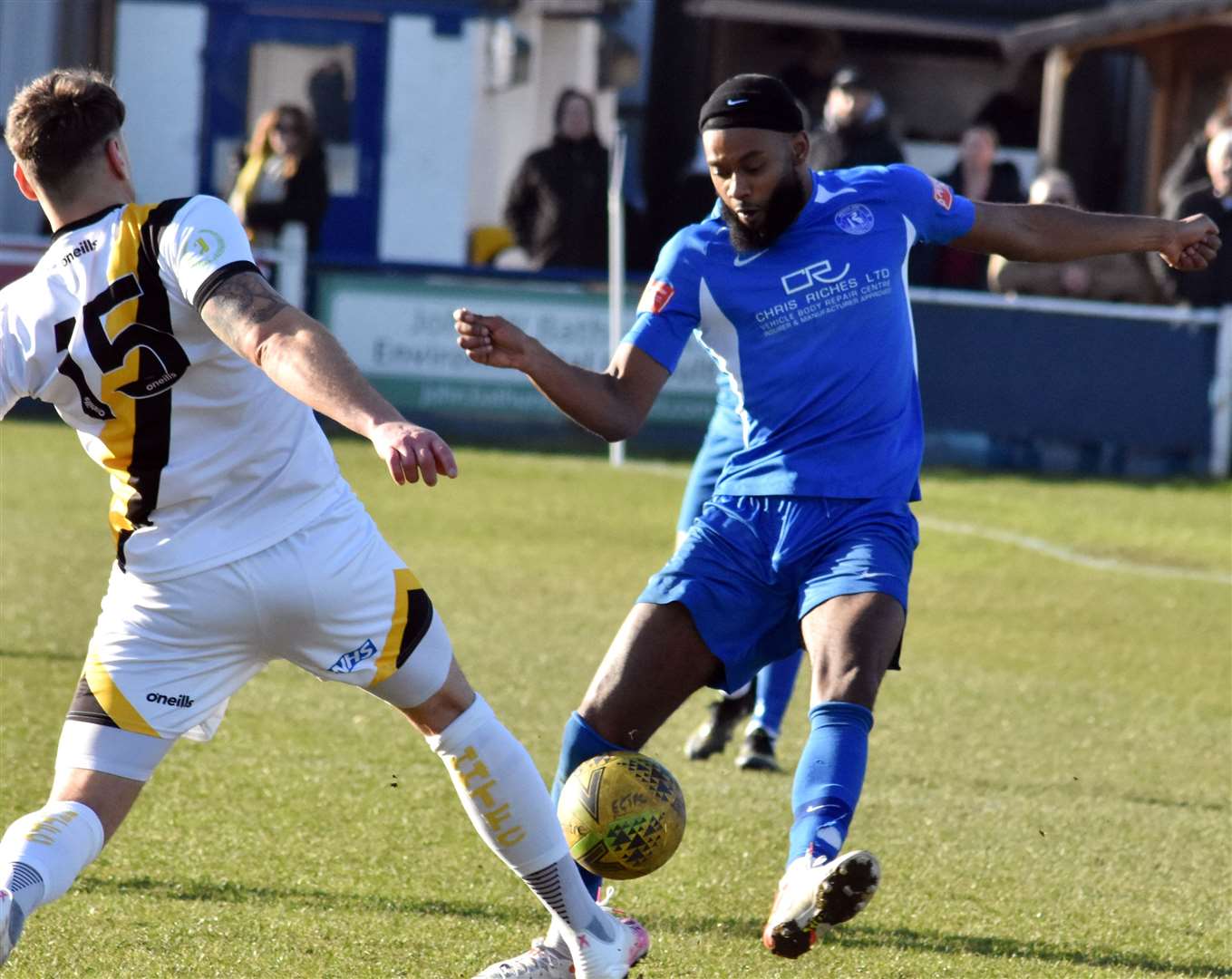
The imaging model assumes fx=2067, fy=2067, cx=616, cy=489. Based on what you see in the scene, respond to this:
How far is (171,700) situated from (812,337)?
6.31 ft

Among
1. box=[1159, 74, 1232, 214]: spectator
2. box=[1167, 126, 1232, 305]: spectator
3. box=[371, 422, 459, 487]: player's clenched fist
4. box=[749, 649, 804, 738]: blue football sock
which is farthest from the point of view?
box=[1159, 74, 1232, 214]: spectator

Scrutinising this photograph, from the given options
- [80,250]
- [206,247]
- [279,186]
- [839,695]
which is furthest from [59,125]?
[279,186]

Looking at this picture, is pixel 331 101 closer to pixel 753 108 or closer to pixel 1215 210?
pixel 1215 210

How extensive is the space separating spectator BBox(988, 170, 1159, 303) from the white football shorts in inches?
486

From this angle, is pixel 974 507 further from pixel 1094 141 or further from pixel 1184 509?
pixel 1094 141

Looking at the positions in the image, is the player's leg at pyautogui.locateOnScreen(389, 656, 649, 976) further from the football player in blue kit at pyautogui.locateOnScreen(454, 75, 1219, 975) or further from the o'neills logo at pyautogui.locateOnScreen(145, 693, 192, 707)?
the football player in blue kit at pyautogui.locateOnScreen(454, 75, 1219, 975)

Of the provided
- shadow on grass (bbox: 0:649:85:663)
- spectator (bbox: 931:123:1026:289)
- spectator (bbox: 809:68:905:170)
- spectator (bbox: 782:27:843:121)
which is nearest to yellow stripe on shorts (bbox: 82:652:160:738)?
shadow on grass (bbox: 0:649:85:663)

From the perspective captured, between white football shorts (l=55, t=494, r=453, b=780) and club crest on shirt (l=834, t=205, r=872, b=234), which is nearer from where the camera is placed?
white football shorts (l=55, t=494, r=453, b=780)

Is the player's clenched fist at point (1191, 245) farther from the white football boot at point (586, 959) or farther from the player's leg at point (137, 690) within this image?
the player's leg at point (137, 690)

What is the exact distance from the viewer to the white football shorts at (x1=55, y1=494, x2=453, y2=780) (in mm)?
4188

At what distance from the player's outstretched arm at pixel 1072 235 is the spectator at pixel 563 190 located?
11.7 meters

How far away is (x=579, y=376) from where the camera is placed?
5062 mm

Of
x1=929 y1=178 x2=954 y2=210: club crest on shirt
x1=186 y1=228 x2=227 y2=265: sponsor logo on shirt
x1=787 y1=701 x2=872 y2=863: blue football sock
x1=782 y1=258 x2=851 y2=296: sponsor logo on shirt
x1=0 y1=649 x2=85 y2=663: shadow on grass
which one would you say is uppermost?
x1=929 y1=178 x2=954 y2=210: club crest on shirt

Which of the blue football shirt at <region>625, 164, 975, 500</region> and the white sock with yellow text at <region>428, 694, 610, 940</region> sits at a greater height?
the blue football shirt at <region>625, 164, 975, 500</region>
